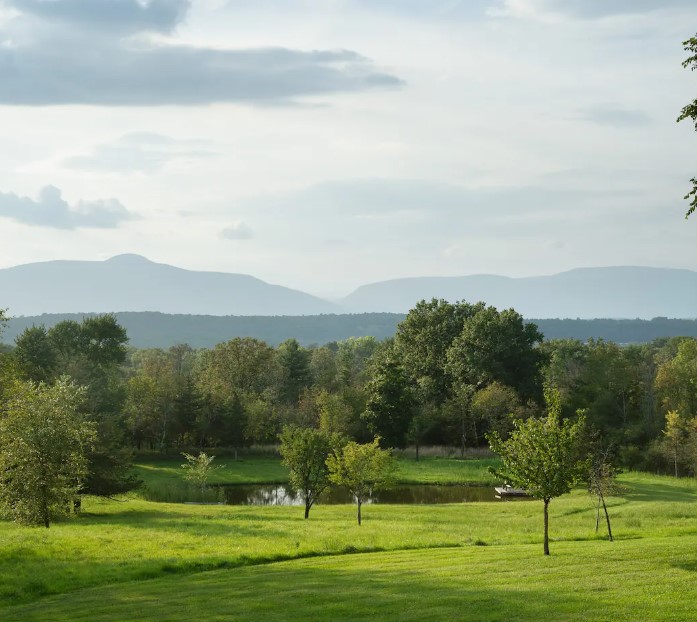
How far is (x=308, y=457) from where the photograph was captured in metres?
49.7

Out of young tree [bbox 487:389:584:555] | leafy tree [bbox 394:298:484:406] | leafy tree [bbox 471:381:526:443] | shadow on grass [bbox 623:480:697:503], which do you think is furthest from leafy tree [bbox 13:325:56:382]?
young tree [bbox 487:389:584:555]

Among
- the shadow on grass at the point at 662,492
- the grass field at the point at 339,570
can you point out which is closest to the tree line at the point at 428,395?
the shadow on grass at the point at 662,492

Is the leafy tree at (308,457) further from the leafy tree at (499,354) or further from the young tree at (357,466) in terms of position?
the leafy tree at (499,354)

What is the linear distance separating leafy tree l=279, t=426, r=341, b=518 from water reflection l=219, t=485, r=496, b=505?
13.1 meters

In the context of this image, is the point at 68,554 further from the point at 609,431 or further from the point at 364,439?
the point at 609,431

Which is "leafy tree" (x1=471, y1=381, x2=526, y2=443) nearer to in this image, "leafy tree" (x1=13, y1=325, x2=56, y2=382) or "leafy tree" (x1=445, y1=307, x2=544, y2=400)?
"leafy tree" (x1=445, y1=307, x2=544, y2=400)

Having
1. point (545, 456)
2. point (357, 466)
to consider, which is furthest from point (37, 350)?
point (545, 456)

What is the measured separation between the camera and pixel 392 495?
6756 cm

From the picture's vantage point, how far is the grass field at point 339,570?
19.0 m

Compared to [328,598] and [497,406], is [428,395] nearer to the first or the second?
[497,406]

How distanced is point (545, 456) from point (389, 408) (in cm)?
6090

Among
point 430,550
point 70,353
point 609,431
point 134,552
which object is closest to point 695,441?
point 609,431

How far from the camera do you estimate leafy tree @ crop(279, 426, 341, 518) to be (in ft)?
162

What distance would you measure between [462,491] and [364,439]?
2166 centimetres
